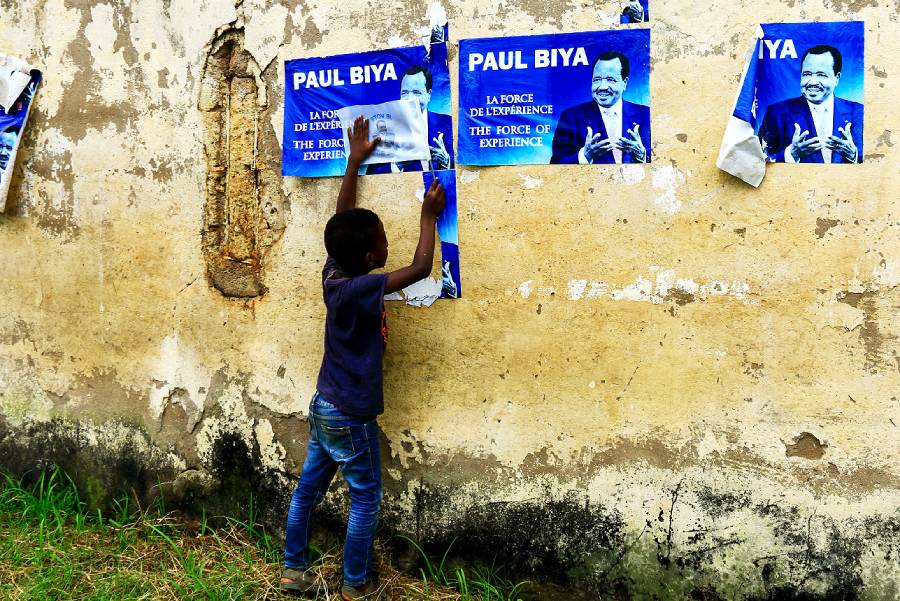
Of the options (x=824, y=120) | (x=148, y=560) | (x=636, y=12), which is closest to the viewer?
(x=824, y=120)

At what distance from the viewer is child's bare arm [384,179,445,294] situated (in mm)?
2344

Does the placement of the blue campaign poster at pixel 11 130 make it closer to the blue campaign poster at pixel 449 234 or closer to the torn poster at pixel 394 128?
the torn poster at pixel 394 128

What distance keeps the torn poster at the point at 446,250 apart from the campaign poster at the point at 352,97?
2.0 inches

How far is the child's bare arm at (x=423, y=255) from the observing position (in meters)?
2.34

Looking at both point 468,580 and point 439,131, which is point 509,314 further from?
point 468,580

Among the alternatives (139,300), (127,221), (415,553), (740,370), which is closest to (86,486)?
(139,300)

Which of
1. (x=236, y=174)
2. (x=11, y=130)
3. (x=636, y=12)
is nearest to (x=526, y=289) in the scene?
(x=636, y=12)

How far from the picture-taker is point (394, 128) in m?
2.63

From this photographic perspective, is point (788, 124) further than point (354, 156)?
No

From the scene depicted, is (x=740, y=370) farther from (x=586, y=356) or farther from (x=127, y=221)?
(x=127, y=221)

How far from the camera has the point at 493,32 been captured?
2490 millimetres

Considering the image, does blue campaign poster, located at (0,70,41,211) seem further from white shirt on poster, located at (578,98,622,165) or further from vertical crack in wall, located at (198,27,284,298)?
white shirt on poster, located at (578,98,622,165)

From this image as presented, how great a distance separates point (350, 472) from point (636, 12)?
6.02 ft

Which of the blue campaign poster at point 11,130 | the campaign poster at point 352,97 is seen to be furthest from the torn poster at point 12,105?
the campaign poster at point 352,97
